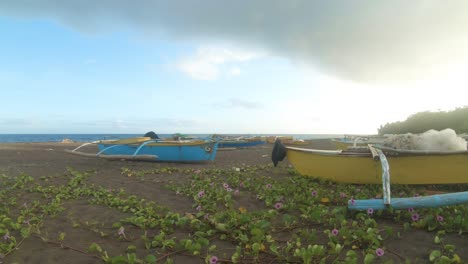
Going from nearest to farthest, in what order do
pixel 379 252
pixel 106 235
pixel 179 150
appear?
pixel 379 252 → pixel 106 235 → pixel 179 150

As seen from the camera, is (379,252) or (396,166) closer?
(379,252)

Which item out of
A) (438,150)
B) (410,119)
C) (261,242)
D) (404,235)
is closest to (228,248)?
(261,242)

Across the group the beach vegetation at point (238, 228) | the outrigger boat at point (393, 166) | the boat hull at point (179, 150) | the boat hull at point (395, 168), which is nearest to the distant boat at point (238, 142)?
the boat hull at point (179, 150)

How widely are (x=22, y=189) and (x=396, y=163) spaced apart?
26.5 ft

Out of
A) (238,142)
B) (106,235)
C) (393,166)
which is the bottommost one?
(106,235)

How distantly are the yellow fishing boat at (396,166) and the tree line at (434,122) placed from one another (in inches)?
736

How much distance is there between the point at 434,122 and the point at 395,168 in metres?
24.1

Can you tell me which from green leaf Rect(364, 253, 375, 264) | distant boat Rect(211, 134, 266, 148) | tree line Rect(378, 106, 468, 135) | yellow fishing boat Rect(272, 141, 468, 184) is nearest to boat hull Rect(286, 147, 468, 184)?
yellow fishing boat Rect(272, 141, 468, 184)

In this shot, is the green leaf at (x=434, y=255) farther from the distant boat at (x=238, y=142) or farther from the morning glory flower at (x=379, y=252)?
the distant boat at (x=238, y=142)

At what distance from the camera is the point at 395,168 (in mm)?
6129

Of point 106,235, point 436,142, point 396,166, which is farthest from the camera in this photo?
point 436,142

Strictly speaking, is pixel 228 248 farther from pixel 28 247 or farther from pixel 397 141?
pixel 397 141

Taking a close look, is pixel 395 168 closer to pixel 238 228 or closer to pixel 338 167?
pixel 338 167

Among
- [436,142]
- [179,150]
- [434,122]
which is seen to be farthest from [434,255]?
[434,122]
